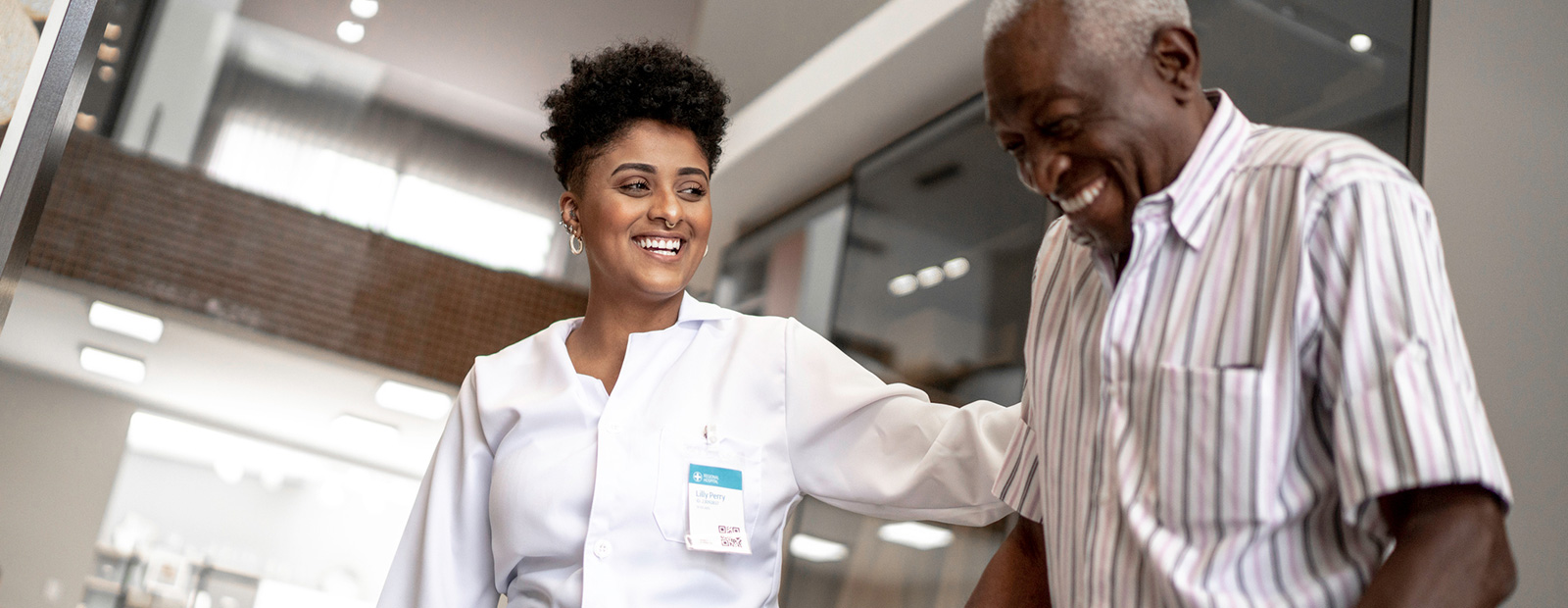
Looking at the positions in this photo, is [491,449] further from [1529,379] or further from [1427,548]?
[1529,379]

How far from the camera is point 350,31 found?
328cm

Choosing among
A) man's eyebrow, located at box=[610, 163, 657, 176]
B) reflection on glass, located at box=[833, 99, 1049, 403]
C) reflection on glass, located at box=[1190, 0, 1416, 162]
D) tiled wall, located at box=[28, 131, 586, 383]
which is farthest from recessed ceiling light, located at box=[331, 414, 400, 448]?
reflection on glass, located at box=[1190, 0, 1416, 162]

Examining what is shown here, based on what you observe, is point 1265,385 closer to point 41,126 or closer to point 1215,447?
point 1215,447

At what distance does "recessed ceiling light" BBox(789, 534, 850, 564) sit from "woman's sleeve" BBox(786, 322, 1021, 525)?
152 centimetres

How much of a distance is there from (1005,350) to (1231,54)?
0.83 m

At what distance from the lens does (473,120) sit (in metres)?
3.35

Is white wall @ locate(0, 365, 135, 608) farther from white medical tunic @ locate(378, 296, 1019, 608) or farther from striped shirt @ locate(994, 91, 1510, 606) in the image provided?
striped shirt @ locate(994, 91, 1510, 606)

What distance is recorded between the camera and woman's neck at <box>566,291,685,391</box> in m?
1.50

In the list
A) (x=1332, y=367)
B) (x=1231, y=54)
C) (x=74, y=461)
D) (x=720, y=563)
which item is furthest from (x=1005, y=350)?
(x=74, y=461)

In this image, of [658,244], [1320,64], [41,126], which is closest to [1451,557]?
[658,244]

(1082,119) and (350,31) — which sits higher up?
(350,31)

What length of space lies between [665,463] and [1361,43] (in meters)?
1.20

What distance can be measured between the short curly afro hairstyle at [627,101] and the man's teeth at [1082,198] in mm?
764

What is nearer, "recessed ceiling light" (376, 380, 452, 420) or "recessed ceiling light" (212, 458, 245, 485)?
"recessed ceiling light" (212, 458, 245, 485)
